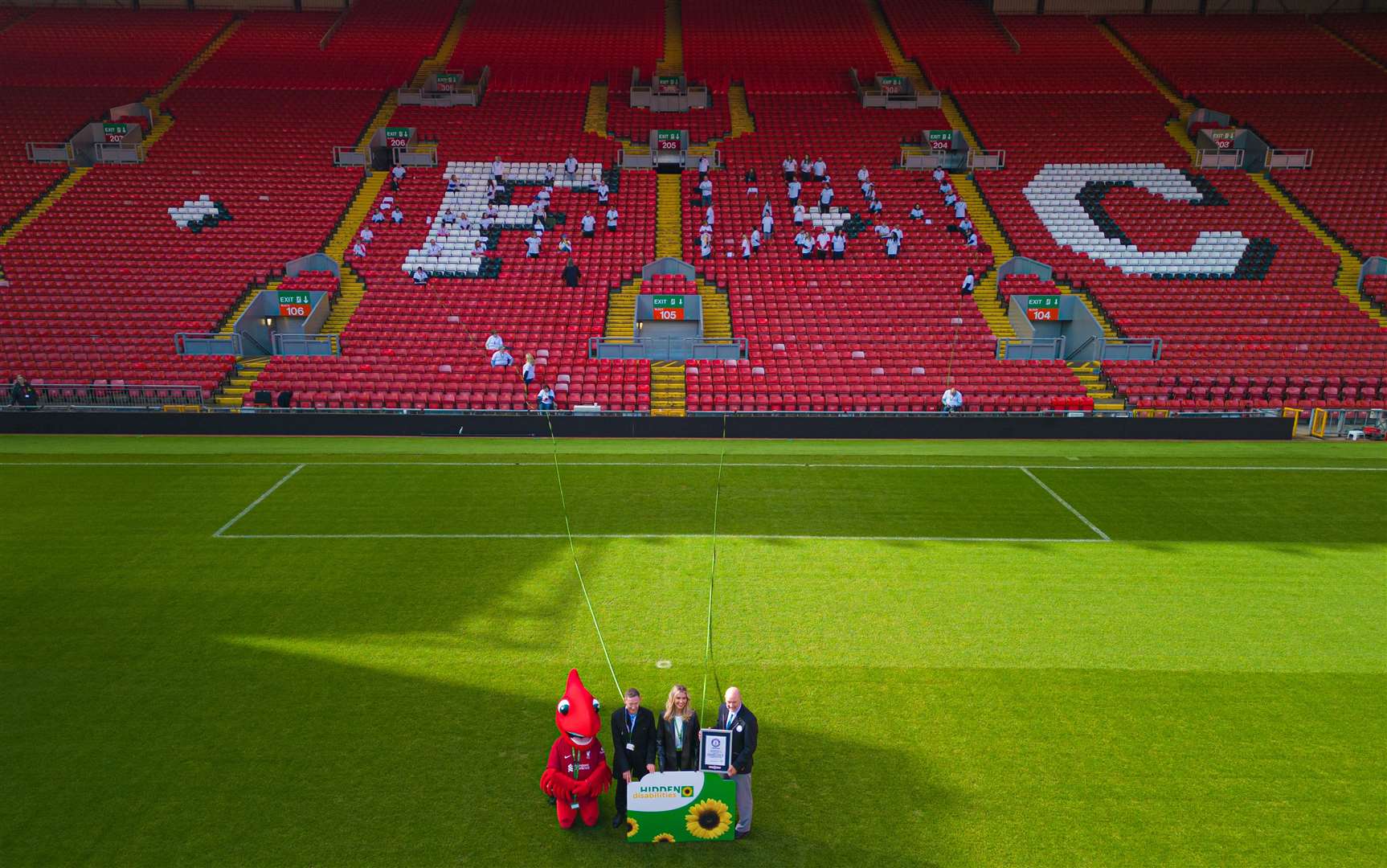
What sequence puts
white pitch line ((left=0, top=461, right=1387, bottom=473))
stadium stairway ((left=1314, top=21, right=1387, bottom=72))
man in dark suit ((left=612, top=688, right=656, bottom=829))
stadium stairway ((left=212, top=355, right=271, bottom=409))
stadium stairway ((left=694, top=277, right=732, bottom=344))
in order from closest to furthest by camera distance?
man in dark suit ((left=612, top=688, right=656, bottom=829)) → white pitch line ((left=0, top=461, right=1387, bottom=473)) → stadium stairway ((left=212, top=355, right=271, bottom=409)) → stadium stairway ((left=694, top=277, right=732, bottom=344)) → stadium stairway ((left=1314, top=21, right=1387, bottom=72))

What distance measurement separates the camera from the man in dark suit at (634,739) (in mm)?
7910

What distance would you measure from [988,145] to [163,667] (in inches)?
1402

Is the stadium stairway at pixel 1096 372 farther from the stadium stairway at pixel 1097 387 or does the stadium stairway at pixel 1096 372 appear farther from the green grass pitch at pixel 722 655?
the green grass pitch at pixel 722 655

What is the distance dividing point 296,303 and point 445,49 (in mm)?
22508

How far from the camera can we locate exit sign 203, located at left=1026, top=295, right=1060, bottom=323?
28156 millimetres

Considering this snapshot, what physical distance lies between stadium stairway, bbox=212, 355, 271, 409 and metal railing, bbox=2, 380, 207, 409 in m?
0.53

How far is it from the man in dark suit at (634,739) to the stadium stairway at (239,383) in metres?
20.6

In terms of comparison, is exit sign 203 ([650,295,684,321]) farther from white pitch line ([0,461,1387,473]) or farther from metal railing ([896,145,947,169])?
metal railing ([896,145,947,169])

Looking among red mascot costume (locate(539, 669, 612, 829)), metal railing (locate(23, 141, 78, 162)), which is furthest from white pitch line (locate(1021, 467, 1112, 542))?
metal railing (locate(23, 141, 78, 162))

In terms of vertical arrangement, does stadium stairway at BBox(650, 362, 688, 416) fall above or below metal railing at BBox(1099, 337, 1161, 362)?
below

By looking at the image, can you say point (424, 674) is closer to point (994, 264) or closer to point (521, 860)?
point (521, 860)

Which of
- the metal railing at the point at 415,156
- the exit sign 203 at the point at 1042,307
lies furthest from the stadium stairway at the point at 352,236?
the exit sign 203 at the point at 1042,307

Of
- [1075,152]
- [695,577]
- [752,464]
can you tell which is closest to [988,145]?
[1075,152]

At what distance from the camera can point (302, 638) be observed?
11.7 m
